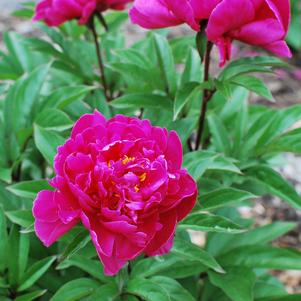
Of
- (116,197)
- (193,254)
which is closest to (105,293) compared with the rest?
(193,254)

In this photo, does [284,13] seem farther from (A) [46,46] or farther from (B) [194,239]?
(B) [194,239]

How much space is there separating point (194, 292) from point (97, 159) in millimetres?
582

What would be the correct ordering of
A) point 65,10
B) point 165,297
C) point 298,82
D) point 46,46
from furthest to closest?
point 298,82 → point 46,46 → point 65,10 → point 165,297

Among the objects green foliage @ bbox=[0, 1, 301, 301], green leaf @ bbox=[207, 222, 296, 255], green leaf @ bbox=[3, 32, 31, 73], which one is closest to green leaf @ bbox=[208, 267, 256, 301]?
green foliage @ bbox=[0, 1, 301, 301]

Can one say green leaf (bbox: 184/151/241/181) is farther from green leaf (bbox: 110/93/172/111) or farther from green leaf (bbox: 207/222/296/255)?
green leaf (bbox: 207/222/296/255)

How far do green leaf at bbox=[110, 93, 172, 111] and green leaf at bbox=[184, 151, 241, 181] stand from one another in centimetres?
17

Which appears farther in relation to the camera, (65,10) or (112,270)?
(65,10)

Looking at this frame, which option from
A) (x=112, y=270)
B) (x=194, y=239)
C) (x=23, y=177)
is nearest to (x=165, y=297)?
(x=112, y=270)

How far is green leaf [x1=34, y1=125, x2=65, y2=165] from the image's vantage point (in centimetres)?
102

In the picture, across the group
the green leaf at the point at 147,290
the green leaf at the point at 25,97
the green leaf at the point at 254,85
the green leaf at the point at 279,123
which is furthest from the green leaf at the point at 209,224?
the green leaf at the point at 25,97

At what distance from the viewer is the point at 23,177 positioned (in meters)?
1.35

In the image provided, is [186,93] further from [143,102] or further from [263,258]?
[263,258]

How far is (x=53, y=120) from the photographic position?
44.6 inches

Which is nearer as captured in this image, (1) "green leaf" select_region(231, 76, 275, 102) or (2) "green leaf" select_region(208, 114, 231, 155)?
(1) "green leaf" select_region(231, 76, 275, 102)
